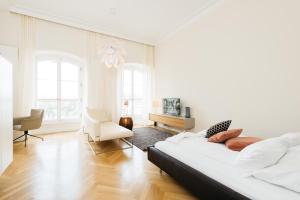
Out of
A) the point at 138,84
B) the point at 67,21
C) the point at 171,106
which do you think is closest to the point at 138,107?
the point at 138,84

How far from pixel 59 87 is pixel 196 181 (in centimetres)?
462

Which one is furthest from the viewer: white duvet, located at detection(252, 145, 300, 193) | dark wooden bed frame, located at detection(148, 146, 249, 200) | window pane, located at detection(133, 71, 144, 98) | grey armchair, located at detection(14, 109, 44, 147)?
window pane, located at detection(133, 71, 144, 98)

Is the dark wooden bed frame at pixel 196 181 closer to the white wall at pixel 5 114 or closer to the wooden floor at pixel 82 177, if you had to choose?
the wooden floor at pixel 82 177

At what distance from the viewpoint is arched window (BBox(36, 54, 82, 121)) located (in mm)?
4418

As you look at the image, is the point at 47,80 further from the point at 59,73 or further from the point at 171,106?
the point at 171,106

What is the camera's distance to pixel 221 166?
1511 millimetres

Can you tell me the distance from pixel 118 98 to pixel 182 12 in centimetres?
322

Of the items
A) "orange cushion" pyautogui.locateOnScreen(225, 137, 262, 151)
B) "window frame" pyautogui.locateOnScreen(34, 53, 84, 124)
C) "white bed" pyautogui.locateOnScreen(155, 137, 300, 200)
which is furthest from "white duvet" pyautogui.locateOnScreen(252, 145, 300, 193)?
"window frame" pyautogui.locateOnScreen(34, 53, 84, 124)

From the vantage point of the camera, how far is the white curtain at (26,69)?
3.80 metres

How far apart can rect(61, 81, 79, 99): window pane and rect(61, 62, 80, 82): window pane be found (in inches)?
5.0

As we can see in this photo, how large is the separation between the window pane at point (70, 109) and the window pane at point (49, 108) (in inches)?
8.2

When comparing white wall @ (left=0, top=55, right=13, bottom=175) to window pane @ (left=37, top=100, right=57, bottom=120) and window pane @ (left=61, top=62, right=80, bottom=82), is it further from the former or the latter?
window pane @ (left=61, top=62, right=80, bottom=82)

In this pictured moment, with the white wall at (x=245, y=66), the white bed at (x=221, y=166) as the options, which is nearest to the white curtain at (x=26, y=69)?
the white bed at (x=221, y=166)

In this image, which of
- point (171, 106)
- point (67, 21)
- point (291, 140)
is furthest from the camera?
point (171, 106)
